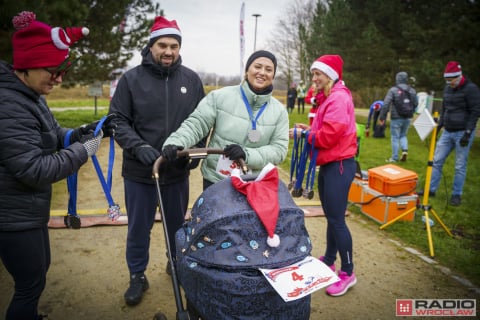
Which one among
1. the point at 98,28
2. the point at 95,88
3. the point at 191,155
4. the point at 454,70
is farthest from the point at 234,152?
the point at 95,88

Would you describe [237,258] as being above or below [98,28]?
below

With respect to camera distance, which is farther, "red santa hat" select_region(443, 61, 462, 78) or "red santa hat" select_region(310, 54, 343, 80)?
"red santa hat" select_region(443, 61, 462, 78)

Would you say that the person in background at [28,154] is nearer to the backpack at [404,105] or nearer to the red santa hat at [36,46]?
the red santa hat at [36,46]

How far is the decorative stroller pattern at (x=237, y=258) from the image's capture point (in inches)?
61.0

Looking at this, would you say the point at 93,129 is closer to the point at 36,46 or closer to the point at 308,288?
the point at 36,46

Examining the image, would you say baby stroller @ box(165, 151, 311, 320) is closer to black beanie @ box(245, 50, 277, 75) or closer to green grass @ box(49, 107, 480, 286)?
black beanie @ box(245, 50, 277, 75)

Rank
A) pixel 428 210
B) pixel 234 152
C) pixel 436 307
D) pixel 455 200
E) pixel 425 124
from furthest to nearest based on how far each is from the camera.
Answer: pixel 455 200 < pixel 428 210 < pixel 425 124 < pixel 436 307 < pixel 234 152

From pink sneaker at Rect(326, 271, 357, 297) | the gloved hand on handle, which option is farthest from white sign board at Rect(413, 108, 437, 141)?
the gloved hand on handle

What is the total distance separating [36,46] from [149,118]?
101cm

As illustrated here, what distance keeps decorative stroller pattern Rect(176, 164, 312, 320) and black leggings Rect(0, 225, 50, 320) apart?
0.93 m

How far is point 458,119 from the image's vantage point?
18.4 feet

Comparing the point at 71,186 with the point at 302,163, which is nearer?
the point at 71,186

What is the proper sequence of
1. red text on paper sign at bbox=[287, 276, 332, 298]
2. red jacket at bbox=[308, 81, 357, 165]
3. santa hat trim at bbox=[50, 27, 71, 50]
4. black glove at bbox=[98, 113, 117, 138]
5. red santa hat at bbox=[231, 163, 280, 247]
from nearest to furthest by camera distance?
red text on paper sign at bbox=[287, 276, 332, 298]
red santa hat at bbox=[231, 163, 280, 247]
santa hat trim at bbox=[50, 27, 71, 50]
black glove at bbox=[98, 113, 117, 138]
red jacket at bbox=[308, 81, 357, 165]

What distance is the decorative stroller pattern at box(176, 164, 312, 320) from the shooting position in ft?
5.08
